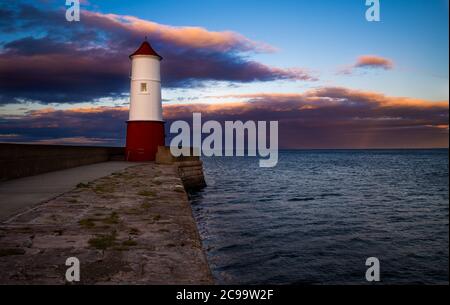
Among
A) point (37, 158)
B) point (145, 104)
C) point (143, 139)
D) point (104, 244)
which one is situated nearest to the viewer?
point (104, 244)

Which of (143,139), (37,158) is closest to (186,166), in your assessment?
(143,139)

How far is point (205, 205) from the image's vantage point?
61.2 feet

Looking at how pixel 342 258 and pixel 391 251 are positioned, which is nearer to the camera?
pixel 342 258

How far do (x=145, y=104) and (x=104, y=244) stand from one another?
1958 cm

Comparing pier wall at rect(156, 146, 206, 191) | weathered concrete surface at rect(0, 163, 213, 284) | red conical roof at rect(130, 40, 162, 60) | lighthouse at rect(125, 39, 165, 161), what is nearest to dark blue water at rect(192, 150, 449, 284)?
weathered concrete surface at rect(0, 163, 213, 284)

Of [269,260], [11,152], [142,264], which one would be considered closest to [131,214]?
[142,264]

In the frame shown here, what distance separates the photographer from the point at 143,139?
24016mm

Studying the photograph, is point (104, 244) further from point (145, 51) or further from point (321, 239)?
point (145, 51)

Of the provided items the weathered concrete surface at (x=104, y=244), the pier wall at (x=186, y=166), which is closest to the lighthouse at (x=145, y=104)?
the pier wall at (x=186, y=166)
